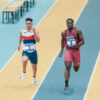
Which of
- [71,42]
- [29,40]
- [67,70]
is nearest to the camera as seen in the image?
[71,42]

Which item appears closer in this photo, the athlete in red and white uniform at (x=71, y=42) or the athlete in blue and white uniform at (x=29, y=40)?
the athlete in red and white uniform at (x=71, y=42)

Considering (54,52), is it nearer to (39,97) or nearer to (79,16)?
(39,97)

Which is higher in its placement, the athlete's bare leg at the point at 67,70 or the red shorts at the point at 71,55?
the red shorts at the point at 71,55

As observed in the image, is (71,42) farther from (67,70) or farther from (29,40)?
(29,40)

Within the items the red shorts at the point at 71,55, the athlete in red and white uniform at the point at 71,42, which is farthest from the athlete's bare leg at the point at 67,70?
the red shorts at the point at 71,55

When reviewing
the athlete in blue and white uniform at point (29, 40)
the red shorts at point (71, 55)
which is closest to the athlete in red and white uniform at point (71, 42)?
the red shorts at point (71, 55)

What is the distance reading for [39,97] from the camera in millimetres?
10938

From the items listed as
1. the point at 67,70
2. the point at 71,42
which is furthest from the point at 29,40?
the point at 67,70

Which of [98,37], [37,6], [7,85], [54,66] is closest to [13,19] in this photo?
[37,6]

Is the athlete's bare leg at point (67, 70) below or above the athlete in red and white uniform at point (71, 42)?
below

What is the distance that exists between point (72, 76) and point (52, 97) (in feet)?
5.47

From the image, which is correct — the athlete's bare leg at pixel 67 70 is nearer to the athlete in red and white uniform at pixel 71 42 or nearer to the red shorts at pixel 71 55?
the athlete in red and white uniform at pixel 71 42

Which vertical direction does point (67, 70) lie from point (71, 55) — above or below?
below

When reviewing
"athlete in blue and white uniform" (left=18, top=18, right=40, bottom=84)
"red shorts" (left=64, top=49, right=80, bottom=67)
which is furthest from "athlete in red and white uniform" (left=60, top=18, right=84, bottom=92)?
"athlete in blue and white uniform" (left=18, top=18, right=40, bottom=84)
